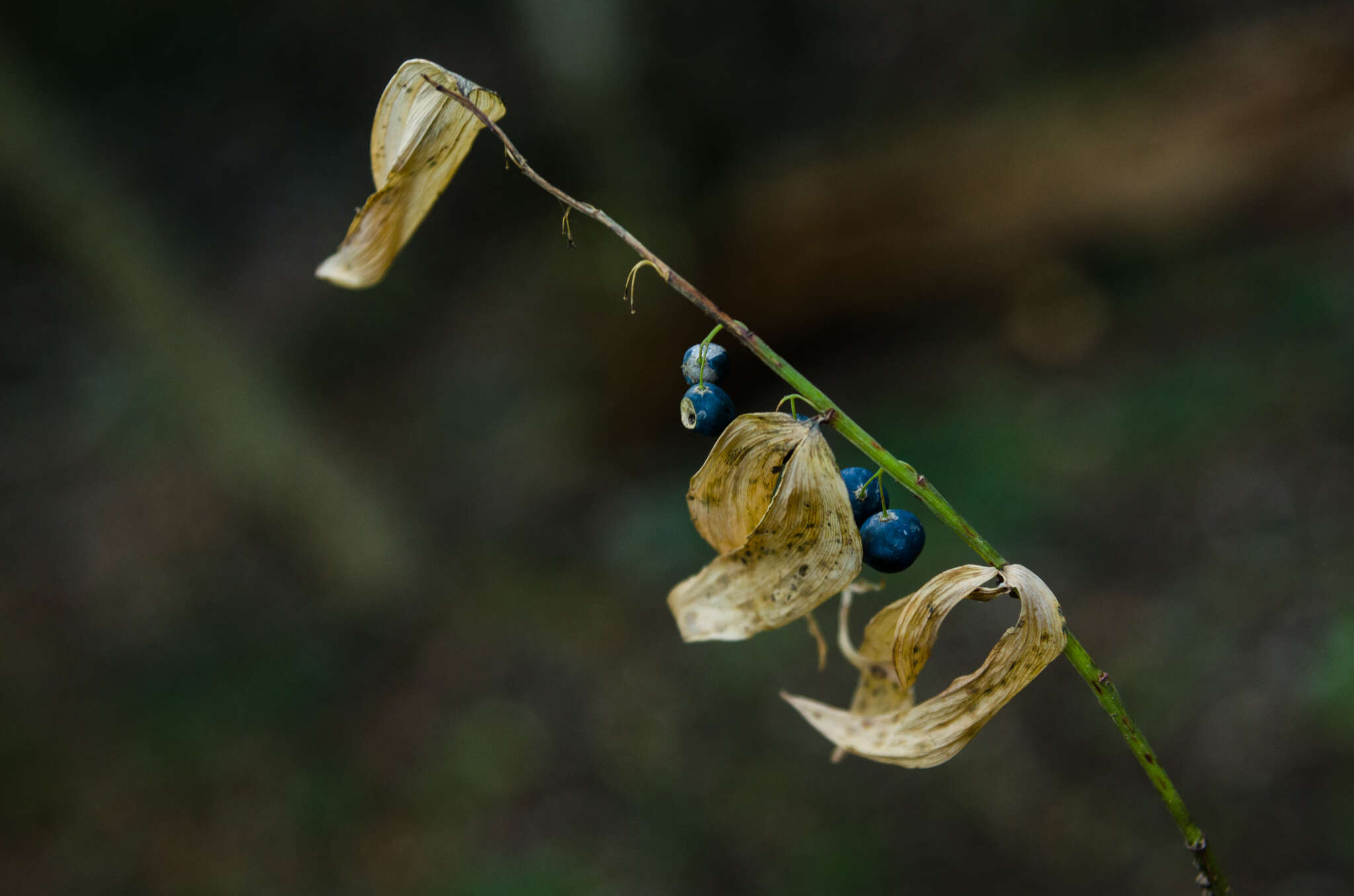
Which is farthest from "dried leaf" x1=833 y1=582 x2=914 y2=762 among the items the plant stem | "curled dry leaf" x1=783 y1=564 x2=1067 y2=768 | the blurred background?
the blurred background

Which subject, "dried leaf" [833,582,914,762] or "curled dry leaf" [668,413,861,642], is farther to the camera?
"dried leaf" [833,582,914,762]

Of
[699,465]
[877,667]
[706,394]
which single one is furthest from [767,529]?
[699,465]

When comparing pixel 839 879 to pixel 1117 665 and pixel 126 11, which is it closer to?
pixel 1117 665

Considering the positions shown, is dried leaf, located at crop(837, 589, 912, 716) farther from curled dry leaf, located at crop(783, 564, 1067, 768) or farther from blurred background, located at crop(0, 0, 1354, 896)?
blurred background, located at crop(0, 0, 1354, 896)

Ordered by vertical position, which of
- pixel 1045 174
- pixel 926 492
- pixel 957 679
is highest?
pixel 1045 174

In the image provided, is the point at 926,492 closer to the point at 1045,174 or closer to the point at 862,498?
the point at 862,498

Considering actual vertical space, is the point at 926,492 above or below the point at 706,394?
below

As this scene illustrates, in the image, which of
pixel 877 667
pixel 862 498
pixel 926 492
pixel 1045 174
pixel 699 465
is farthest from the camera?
pixel 699 465

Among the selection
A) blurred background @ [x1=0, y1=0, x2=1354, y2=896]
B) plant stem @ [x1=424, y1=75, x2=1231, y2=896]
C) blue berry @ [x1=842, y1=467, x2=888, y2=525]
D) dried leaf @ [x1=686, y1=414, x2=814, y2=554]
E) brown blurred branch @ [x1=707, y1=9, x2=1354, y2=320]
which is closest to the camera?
plant stem @ [x1=424, y1=75, x2=1231, y2=896]
